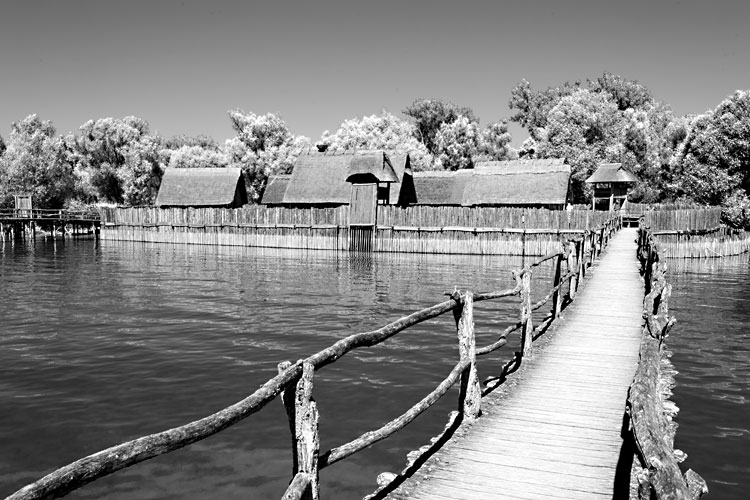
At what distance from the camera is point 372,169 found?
40.6 metres

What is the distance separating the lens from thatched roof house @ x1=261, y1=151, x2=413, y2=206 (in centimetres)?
4178

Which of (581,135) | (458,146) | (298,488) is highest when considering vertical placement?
(581,135)

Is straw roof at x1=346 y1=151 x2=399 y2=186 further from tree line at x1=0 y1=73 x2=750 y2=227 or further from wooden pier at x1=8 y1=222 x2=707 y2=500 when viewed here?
wooden pier at x1=8 y1=222 x2=707 y2=500

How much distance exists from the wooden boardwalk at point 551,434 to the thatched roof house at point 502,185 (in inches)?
1299

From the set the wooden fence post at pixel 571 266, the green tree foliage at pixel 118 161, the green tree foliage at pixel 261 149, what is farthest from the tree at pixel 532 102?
the wooden fence post at pixel 571 266

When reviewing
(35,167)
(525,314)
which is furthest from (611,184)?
(35,167)

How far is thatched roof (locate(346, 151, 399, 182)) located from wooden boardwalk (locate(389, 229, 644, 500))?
30.5 metres

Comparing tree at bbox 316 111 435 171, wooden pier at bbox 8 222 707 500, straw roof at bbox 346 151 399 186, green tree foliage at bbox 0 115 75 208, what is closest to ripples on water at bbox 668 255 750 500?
wooden pier at bbox 8 222 707 500

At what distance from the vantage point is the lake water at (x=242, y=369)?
7664 millimetres

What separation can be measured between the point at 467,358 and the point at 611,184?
45565 mm

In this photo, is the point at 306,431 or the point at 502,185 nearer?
the point at 306,431

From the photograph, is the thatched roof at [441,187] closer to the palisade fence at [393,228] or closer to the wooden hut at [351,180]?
the wooden hut at [351,180]

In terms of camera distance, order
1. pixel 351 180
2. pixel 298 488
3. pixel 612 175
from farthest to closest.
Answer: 1. pixel 612 175
2. pixel 351 180
3. pixel 298 488

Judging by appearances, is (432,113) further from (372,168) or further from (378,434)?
(378,434)
